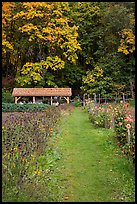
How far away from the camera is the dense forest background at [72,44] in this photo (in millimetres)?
24812

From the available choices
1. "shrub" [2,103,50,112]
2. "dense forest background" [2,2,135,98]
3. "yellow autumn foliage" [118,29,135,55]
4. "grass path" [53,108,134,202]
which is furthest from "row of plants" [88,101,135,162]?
"dense forest background" [2,2,135,98]

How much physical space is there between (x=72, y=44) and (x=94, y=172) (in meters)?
21.1

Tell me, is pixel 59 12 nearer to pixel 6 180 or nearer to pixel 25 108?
pixel 25 108

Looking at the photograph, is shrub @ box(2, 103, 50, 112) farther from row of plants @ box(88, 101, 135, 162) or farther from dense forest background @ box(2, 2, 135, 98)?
row of plants @ box(88, 101, 135, 162)

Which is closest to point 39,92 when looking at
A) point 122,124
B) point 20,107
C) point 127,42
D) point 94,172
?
point 20,107

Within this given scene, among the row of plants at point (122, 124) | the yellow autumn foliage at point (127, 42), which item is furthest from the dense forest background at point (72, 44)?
the row of plants at point (122, 124)

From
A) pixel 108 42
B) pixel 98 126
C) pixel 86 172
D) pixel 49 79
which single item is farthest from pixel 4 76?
pixel 86 172

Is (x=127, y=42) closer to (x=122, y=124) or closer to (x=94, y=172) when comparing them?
(x=122, y=124)

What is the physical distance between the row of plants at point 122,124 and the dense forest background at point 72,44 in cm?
1296

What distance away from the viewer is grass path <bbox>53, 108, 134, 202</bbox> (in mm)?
4543

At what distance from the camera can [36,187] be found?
13.9 ft

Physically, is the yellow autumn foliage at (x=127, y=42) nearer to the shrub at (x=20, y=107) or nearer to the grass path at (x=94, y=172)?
the shrub at (x=20, y=107)

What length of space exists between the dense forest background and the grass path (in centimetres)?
1696

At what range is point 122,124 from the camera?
7.68 m
